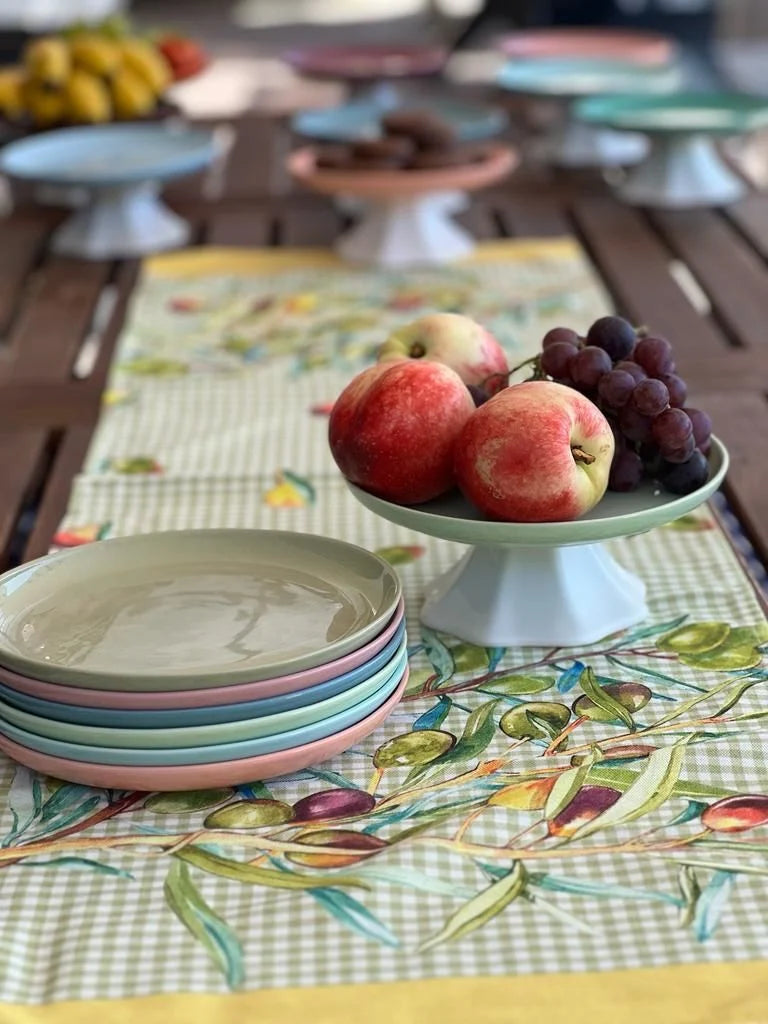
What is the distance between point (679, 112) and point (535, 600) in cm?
138

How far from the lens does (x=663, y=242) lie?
1.77 m

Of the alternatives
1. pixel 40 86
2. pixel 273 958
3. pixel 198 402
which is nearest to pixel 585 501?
pixel 273 958

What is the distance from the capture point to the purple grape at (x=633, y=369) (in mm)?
824

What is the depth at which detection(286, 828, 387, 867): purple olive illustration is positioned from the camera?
2.11 feet

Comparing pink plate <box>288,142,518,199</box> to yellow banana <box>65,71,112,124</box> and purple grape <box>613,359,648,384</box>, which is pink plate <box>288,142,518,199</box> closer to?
yellow banana <box>65,71,112,124</box>

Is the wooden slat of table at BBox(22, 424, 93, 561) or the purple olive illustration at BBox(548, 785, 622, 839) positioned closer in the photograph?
the purple olive illustration at BBox(548, 785, 622, 839)

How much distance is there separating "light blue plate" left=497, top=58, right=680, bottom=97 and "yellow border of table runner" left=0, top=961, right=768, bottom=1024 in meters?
1.81

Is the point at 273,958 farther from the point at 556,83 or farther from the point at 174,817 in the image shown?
the point at 556,83

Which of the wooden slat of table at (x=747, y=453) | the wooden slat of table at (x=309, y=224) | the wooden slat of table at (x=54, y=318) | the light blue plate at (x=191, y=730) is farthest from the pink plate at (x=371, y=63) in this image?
the light blue plate at (x=191, y=730)

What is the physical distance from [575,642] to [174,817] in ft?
0.89

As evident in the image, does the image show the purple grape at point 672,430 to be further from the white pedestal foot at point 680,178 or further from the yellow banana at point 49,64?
the yellow banana at point 49,64

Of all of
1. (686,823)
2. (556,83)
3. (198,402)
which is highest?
(686,823)

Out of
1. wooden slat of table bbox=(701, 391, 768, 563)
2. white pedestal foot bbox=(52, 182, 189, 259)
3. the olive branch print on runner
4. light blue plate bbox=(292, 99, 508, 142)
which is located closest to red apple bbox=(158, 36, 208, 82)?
light blue plate bbox=(292, 99, 508, 142)

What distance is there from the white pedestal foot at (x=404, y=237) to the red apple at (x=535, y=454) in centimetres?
97
